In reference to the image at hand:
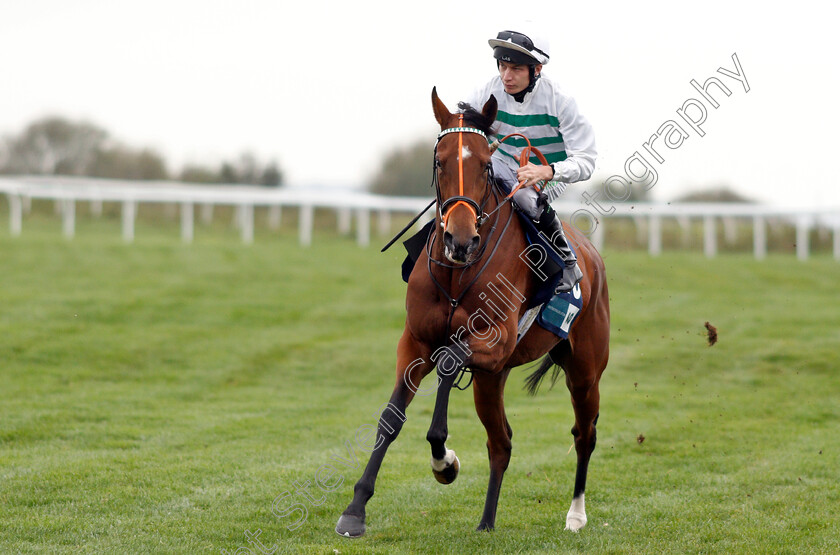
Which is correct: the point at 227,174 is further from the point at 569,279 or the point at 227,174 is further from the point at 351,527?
the point at 351,527

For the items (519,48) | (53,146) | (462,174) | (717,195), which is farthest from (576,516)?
A: (53,146)

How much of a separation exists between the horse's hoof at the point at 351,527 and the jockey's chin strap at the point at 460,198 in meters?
1.60

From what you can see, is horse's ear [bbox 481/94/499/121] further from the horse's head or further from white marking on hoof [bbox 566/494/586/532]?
white marking on hoof [bbox 566/494/586/532]

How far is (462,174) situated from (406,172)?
3381cm

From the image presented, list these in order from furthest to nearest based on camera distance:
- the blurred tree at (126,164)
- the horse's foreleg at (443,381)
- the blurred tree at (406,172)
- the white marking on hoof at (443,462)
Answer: the blurred tree at (126,164), the blurred tree at (406,172), the white marking on hoof at (443,462), the horse's foreleg at (443,381)

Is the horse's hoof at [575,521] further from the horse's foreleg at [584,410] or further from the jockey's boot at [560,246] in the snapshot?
the jockey's boot at [560,246]

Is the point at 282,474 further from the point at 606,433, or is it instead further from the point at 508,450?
the point at 606,433

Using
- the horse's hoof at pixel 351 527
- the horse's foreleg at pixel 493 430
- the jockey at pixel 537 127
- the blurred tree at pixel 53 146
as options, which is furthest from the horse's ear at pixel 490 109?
the blurred tree at pixel 53 146

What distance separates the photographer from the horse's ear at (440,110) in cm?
470

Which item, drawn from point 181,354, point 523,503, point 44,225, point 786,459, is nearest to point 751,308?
point 786,459

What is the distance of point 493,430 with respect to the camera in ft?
17.7

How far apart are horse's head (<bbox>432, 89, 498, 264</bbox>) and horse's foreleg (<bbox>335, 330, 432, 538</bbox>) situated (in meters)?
0.68

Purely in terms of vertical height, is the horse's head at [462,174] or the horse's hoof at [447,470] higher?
the horse's head at [462,174]

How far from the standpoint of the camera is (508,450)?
17.8 ft
